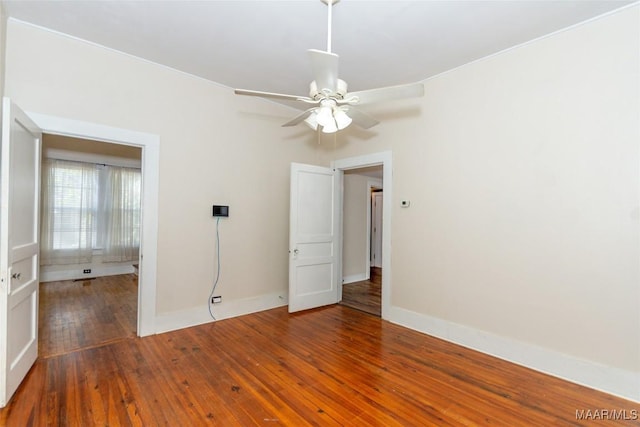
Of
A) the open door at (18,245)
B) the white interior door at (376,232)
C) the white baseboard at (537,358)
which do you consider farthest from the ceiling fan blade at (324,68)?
the white interior door at (376,232)

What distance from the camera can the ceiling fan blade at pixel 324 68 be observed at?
5.62 ft

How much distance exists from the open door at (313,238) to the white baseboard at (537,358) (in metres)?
1.35

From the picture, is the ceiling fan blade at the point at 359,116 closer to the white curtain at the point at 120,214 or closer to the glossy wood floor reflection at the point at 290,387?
the glossy wood floor reflection at the point at 290,387

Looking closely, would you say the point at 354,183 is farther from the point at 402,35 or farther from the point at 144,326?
the point at 144,326

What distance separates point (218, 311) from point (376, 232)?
202 inches

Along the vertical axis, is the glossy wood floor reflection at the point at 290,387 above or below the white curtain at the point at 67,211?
below

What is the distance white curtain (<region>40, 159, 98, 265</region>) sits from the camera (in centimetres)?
568

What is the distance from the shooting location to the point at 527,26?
8.11 feet

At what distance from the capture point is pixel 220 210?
145 inches

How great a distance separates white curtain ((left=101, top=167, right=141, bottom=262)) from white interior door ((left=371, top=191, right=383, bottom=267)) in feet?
19.1

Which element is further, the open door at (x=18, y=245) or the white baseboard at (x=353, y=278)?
the white baseboard at (x=353, y=278)

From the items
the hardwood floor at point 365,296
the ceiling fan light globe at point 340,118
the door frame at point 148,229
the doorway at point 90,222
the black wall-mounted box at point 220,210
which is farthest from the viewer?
the doorway at point 90,222

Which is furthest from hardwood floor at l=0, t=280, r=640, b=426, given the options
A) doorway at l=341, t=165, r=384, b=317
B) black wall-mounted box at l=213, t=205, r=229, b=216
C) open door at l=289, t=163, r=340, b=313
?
doorway at l=341, t=165, r=384, b=317
